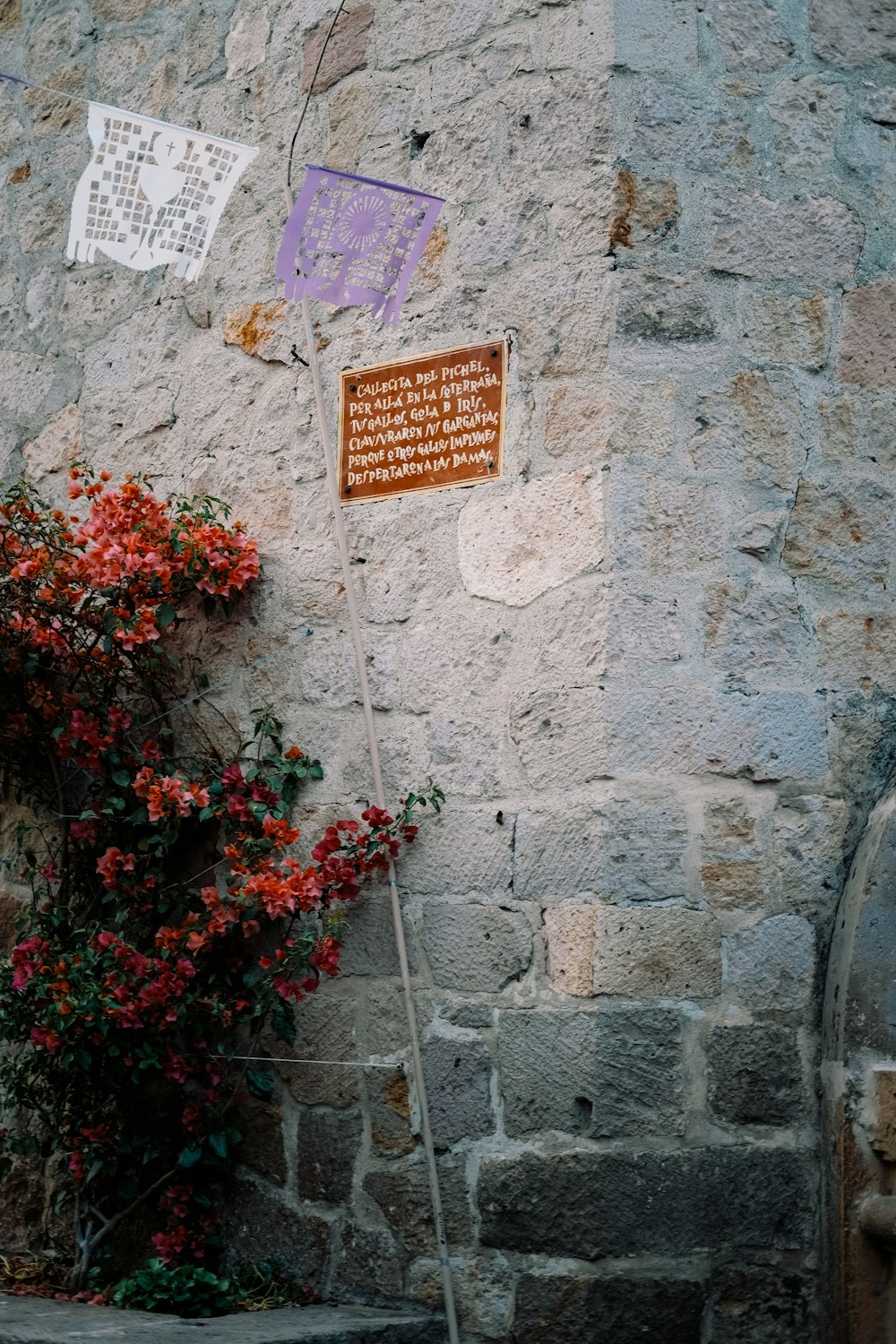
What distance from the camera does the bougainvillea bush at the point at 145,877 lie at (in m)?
3.18

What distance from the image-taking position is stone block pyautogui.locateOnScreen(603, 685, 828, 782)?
9.76ft

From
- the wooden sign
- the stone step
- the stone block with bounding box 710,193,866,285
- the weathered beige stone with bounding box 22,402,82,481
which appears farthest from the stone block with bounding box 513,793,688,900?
the weathered beige stone with bounding box 22,402,82,481

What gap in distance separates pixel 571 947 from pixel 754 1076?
46 centimetres

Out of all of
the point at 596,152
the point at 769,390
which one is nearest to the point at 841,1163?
the point at 769,390

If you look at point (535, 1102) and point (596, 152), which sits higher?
point (596, 152)

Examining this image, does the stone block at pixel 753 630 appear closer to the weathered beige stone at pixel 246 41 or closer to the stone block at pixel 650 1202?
the stone block at pixel 650 1202

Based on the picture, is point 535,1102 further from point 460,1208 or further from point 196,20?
point 196,20

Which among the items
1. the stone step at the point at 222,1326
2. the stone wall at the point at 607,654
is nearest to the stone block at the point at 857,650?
the stone wall at the point at 607,654

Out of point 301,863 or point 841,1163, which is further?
point 301,863

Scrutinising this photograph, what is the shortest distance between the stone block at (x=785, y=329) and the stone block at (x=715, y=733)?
76 centimetres

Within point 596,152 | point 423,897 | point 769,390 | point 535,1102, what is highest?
point 596,152

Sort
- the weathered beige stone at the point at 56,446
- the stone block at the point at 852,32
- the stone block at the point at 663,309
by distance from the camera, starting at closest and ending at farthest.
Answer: the stone block at the point at 663,309 → the stone block at the point at 852,32 → the weathered beige stone at the point at 56,446

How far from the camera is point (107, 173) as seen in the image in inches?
137

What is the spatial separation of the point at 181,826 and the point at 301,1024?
1.93ft
